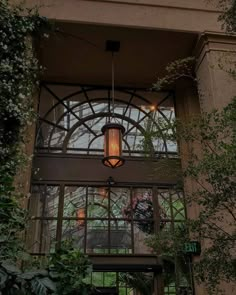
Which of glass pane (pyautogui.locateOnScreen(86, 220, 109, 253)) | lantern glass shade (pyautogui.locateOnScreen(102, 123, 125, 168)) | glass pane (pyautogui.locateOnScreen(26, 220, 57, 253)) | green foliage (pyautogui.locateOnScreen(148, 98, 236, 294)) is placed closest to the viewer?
green foliage (pyautogui.locateOnScreen(148, 98, 236, 294))

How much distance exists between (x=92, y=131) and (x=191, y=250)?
107 inches

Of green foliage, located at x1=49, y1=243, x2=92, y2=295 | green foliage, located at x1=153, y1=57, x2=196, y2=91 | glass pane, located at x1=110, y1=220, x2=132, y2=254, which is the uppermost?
green foliage, located at x1=153, y1=57, x2=196, y2=91

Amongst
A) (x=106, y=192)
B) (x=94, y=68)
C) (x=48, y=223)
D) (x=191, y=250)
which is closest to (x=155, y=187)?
(x=106, y=192)

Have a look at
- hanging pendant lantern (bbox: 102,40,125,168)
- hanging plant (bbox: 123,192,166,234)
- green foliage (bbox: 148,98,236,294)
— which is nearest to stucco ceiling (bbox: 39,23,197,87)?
hanging pendant lantern (bbox: 102,40,125,168)

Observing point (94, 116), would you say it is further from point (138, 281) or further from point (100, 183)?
point (138, 281)

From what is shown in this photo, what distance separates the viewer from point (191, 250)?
5.28 meters

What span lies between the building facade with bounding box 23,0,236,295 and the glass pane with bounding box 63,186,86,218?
0.05 feet

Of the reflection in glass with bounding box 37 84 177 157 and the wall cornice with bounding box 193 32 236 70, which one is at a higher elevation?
the wall cornice with bounding box 193 32 236 70

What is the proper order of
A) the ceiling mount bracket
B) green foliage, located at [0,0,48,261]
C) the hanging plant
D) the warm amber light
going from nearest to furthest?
green foliage, located at [0,0,48,261] → the warm amber light → the hanging plant → the ceiling mount bracket

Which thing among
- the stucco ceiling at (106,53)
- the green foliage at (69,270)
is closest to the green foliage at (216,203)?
the green foliage at (69,270)

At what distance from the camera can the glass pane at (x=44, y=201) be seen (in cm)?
595

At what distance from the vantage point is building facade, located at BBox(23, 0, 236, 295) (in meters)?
5.77

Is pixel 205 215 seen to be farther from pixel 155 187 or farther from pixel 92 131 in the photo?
pixel 92 131

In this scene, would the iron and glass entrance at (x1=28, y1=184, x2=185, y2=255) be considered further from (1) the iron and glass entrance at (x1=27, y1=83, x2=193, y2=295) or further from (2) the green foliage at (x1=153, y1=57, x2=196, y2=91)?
(2) the green foliage at (x1=153, y1=57, x2=196, y2=91)
